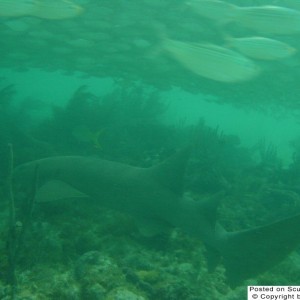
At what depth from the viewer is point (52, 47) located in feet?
82.6

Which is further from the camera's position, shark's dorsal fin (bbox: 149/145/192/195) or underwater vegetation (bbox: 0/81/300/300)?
shark's dorsal fin (bbox: 149/145/192/195)

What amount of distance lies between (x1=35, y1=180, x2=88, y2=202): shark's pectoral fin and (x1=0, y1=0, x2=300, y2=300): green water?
9 centimetres

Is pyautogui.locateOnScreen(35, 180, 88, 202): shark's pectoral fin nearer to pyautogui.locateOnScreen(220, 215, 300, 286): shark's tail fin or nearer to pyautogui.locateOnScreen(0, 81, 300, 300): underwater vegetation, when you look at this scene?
pyautogui.locateOnScreen(0, 81, 300, 300): underwater vegetation

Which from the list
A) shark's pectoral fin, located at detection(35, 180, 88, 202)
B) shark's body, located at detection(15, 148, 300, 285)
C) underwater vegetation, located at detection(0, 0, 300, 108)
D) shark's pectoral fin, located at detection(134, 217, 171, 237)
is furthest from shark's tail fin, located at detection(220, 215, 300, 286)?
shark's pectoral fin, located at detection(35, 180, 88, 202)

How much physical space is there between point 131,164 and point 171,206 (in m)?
5.60

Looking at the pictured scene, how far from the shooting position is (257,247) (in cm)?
533

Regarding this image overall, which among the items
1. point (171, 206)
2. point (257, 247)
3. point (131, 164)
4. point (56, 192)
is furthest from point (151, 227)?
point (131, 164)

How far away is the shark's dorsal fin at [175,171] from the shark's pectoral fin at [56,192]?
2023mm

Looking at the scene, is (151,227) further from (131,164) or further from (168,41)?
(131,164)

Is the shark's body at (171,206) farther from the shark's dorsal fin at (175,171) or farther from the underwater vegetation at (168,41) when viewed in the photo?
the underwater vegetation at (168,41)

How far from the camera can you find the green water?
16.5ft

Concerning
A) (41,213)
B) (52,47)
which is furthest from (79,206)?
(52,47)

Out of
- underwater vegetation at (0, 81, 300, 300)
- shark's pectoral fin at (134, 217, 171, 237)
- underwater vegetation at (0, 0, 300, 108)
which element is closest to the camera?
underwater vegetation at (0, 81, 300, 300)

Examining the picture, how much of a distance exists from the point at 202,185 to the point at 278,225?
5.75 metres
